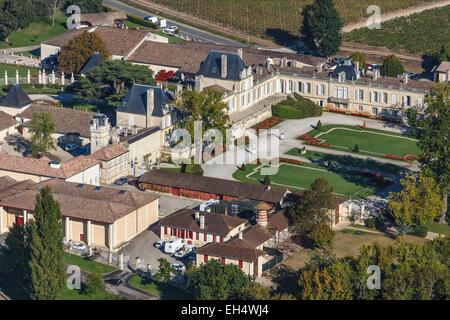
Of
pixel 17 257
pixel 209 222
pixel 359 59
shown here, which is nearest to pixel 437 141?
pixel 209 222

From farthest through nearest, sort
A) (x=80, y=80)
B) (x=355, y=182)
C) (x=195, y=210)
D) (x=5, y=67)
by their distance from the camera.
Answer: (x=5, y=67) → (x=80, y=80) → (x=355, y=182) → (x=195, y=210)

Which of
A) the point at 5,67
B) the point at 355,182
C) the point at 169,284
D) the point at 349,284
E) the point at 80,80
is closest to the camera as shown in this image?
the point at 349,284

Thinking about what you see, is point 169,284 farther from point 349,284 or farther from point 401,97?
point 401,97

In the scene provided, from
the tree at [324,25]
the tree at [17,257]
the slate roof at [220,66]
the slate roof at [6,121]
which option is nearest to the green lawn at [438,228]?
the slate roof at [220,66]

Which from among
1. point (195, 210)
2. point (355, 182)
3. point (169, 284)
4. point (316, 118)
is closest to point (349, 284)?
point (169, 284)

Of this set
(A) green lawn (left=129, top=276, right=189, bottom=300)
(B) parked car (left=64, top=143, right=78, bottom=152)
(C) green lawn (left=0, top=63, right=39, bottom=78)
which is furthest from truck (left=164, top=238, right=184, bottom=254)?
(C) green lawn (left=0, top=63, right=39, bottom=78)

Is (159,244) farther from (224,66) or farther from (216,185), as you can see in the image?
(224,66)

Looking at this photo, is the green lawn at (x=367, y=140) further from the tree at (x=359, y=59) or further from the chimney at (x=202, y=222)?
the chimney at (x=202, y=222)
